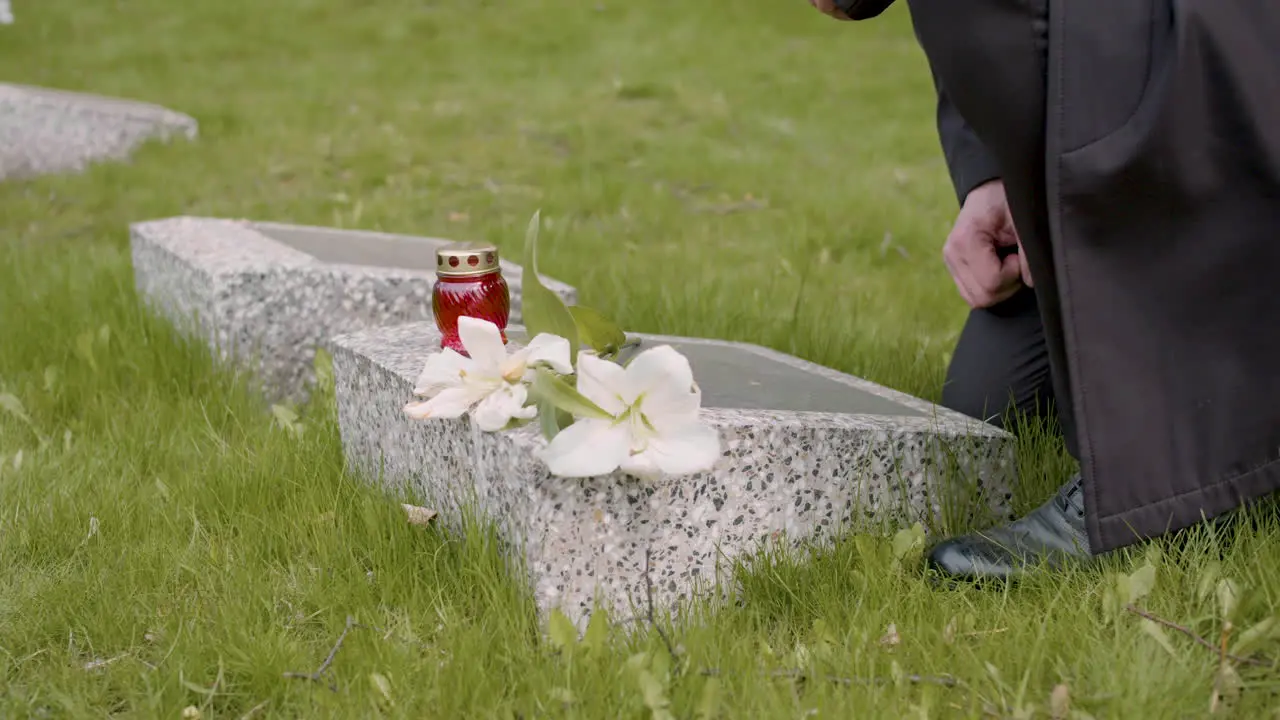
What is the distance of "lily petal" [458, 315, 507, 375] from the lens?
1.62 meters

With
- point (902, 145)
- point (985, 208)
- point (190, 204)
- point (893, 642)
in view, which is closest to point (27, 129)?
point (190, 204)

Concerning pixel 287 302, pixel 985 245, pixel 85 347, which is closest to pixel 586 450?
pixel 985 245

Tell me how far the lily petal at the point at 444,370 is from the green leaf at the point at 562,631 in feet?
1.19

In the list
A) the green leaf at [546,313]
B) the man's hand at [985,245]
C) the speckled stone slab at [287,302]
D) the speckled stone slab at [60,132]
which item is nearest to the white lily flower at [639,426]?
the green leaf at [546,313]

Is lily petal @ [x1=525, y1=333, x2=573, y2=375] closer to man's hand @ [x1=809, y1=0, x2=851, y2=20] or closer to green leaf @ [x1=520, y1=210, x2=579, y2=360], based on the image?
green leaf @ [x1=520, y1=210, x2=579, y2=360]

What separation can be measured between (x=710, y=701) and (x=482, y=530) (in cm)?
49

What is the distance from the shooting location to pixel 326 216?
4.75 meters

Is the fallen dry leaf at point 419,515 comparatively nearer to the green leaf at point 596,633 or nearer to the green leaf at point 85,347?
the green leaf at point 596,633

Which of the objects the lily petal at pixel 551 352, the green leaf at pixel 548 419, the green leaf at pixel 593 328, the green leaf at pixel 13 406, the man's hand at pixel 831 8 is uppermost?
the man's hand at pixel 831 8

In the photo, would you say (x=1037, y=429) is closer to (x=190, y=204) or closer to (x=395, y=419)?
(x=395, y=419)

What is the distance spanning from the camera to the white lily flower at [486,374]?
5.21 ft

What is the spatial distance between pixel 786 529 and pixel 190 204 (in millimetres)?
3809

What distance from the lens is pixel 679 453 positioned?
1.51 meters

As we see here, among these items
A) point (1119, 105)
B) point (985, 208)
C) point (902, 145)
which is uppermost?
point (1119, 105)
